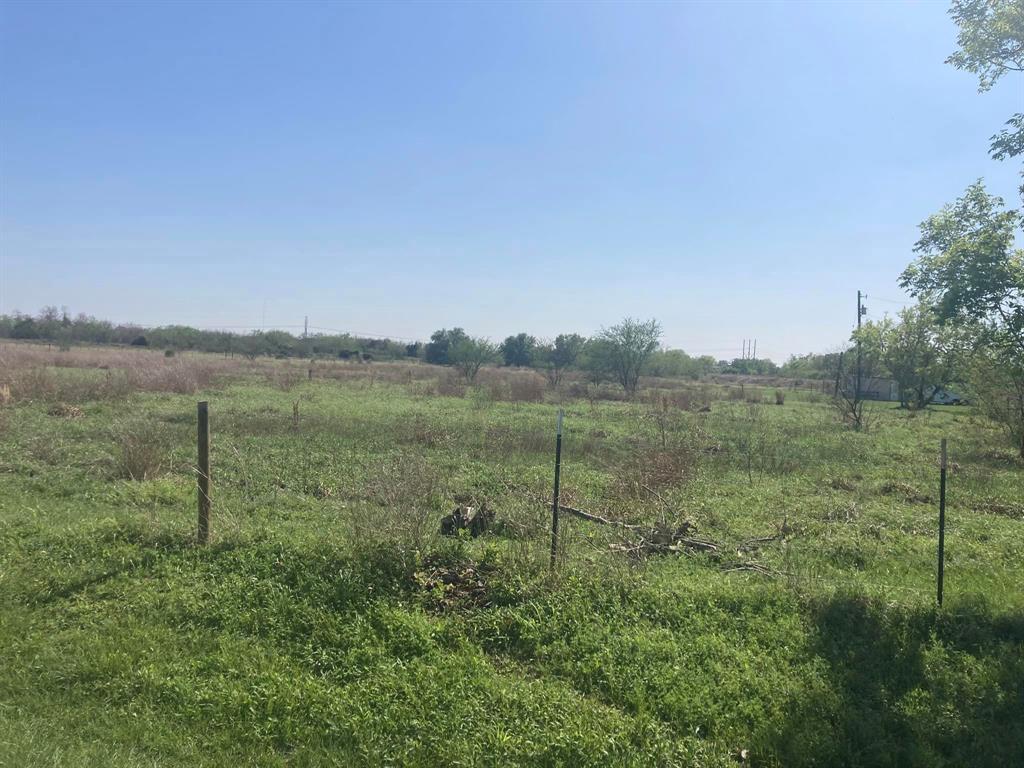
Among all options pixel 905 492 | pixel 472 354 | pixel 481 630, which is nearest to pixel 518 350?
pixel 472 354

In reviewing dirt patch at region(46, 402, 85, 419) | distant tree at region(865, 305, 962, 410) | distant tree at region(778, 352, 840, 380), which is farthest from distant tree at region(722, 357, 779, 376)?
dirt patch at region(46, 402, 85, 419)

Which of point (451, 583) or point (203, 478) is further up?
point (203, 478)

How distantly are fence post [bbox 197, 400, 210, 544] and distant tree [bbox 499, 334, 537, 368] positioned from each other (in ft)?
221

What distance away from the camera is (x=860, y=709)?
150 inches

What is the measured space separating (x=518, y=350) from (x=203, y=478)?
70145 millimetres

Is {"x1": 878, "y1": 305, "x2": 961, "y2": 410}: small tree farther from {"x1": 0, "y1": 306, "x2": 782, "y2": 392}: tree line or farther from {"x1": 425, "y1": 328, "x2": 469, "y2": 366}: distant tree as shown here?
{"x1": 425, "y1": 328, "x2": 469, "y2": 366}: distant tree

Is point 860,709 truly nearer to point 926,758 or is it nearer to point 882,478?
point 926,758

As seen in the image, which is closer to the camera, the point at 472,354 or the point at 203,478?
the point at 203,478

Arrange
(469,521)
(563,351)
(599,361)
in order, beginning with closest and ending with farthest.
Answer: (469,521) < (599,361) < (563,351)

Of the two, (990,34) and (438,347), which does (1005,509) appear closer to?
(990,34)

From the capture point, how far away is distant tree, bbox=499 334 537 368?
245ft

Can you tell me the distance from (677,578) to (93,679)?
452 centimetres

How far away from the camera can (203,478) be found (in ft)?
20.4

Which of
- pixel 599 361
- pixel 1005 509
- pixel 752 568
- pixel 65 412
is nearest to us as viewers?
pixel 752 568
